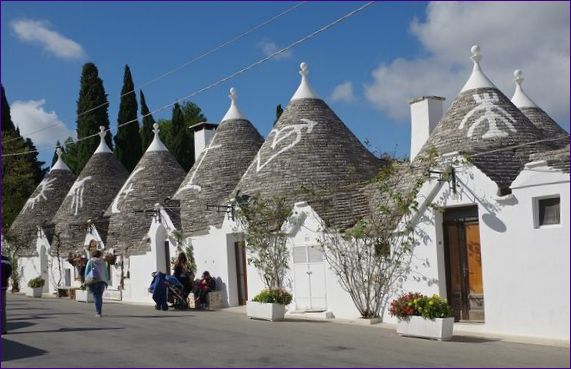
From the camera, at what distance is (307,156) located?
21.7 metres

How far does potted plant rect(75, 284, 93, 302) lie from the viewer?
25625mm

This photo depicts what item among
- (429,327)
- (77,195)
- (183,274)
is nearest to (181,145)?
(77,195)

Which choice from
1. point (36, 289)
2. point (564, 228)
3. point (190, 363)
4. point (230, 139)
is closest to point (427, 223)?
point (564, 228)

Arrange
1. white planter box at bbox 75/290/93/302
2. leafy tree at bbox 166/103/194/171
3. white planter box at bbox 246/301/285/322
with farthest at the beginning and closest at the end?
1. leafy tree at bbox 166/103/194/171
2. white planter box at bbox 75/290/93/302
3. white planter box at bbox 246/301/285/322

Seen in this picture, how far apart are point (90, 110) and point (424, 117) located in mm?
29633

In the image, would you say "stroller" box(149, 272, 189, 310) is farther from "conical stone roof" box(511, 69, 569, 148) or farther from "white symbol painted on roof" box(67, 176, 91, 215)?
"white symbol painted on roof" box(67, 176, 91, 215)

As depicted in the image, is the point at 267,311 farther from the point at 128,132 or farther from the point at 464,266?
the point at 128,132

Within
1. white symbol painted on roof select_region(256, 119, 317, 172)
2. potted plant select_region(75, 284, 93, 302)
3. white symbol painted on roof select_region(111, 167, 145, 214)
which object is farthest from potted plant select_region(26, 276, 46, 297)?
white symbol painted on roof select_region(256, 119, 317, 172)

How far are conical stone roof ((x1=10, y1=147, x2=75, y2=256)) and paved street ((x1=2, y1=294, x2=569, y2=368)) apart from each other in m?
19.7

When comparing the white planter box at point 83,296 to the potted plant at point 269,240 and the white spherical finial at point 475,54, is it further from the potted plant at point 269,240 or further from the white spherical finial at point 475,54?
the white spherical finial at point 475,54

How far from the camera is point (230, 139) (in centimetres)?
2650

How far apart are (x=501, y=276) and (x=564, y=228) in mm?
1674

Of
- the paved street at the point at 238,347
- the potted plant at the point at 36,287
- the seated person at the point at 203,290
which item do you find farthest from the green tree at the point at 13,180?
the paved street at the point at 238,347

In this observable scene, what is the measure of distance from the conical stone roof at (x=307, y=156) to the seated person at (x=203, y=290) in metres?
2.82
